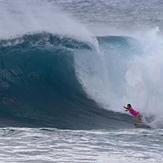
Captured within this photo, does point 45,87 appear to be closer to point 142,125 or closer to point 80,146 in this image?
point 142,125

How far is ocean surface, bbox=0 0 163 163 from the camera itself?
12.0 m

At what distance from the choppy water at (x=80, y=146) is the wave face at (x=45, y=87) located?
998 mm

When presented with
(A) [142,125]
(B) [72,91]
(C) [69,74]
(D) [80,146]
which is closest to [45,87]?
(B) [72,91]

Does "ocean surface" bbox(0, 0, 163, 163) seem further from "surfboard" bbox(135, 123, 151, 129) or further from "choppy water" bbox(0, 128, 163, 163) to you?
"surfboard" bbox(135, 123, 151, 129)

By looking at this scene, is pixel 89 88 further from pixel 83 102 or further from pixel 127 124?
pixel 127 124

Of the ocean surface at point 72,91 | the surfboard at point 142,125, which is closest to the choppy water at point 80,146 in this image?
the ocean surface at point 72,91

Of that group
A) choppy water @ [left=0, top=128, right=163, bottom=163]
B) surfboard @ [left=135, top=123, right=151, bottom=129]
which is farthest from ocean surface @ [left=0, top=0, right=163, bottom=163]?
surfboard @ [left=135, top=123, right=151, bottom=129]

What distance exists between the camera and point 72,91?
55.7ft

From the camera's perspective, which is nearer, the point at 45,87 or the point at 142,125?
the point at 142,125

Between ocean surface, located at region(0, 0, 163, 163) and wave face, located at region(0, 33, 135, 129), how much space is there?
0.02 meters

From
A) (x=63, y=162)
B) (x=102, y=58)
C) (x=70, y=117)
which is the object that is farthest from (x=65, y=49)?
(x=63, y=162)

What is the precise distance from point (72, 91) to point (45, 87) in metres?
0.68

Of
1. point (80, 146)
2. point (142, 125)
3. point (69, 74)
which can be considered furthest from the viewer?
point (69, 74)

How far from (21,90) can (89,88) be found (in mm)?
2123
